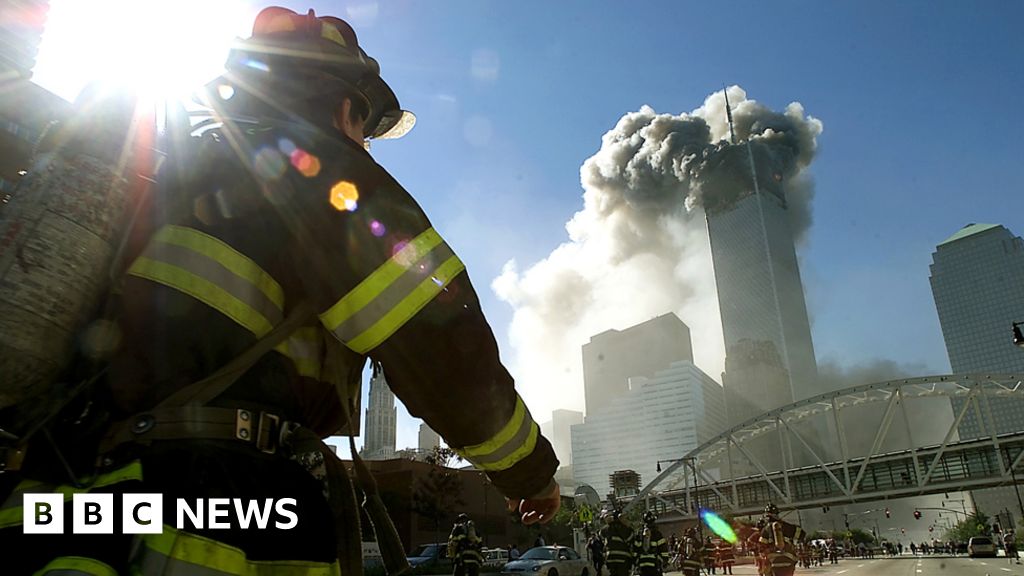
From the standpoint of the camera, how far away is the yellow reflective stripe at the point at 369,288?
1.44m

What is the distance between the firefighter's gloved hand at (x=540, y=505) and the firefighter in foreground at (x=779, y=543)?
9.97 m

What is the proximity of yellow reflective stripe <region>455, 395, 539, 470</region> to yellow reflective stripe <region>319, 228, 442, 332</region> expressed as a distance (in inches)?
18.0

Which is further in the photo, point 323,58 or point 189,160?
point 323,58

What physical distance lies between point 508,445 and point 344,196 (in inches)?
28.8

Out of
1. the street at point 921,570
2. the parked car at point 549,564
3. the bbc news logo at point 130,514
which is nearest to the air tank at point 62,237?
the bbc news logo at point 130,514

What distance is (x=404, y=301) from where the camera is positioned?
1444 mm

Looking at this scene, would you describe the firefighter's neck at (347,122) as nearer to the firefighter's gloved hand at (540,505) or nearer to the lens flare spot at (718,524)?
the firefighter's gloved hand at (540,505)

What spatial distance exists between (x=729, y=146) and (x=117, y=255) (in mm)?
192428

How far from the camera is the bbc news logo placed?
1203mm

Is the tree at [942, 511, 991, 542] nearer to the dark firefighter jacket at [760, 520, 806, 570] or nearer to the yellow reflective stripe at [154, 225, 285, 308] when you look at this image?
the dark firefighter jacket at [760, 520, 806, 570]

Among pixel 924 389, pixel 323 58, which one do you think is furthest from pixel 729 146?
pixel 323 58

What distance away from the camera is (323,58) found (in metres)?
1.82

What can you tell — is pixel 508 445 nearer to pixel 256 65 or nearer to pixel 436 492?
pixel 256 65

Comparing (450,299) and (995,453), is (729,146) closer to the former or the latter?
(995,453)
